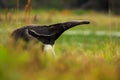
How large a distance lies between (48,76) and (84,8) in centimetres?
3644

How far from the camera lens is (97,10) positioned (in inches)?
1563

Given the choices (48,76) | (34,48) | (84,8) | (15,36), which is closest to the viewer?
(48,76)

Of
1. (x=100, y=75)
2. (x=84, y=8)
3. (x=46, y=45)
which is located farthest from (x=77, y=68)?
(x=84, y=8)

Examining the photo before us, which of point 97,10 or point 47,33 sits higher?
point 47,33

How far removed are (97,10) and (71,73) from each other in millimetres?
36650

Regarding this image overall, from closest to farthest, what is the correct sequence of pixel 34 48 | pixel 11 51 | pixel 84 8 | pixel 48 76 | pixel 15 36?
1. pixel 48 76
2. pixel 11 51
3. pixel 34 48
4. pixel 15 36
5. pixel 84 8

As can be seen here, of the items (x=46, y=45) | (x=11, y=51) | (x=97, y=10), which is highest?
(x=11, y=51)

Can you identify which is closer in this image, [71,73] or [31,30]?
[71,73]

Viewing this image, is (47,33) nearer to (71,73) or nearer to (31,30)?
(31,30)

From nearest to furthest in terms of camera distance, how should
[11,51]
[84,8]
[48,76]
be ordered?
A: [48,76]
[11,51]
[84,8]

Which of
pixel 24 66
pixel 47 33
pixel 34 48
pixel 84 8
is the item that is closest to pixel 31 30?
pixel 47 33

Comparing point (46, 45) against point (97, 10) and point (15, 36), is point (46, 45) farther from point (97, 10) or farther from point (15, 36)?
point (97, 10)

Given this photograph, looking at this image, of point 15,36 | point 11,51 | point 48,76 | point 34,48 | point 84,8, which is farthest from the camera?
point 84,8

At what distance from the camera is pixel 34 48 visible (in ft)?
11.8
